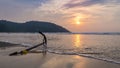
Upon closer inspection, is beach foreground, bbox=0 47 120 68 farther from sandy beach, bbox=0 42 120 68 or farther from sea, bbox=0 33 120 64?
sea, bbox=0 33 120 64

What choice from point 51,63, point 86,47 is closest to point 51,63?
point 51,63

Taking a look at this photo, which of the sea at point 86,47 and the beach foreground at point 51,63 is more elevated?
the beach foreground at point 51,63

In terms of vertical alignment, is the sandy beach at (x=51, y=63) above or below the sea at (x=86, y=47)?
above

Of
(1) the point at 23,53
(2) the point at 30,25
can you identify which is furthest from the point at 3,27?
(1) the point at 23,53

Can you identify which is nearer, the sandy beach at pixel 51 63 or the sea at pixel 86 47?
the sandy beach at pixel 51 63

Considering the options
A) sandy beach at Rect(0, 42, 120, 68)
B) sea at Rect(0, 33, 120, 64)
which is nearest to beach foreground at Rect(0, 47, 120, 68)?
sandy beach at Rect(0, 42, 120, 68)

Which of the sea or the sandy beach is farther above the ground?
the sandy beach

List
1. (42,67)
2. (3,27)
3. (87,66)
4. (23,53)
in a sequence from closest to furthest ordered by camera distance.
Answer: (42,67) → (87,66) → (23,53) → (3,27)

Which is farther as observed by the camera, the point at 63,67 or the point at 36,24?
the point at 36,24

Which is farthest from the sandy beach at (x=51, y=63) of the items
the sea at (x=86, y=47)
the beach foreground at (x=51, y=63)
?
the sea at (x=86, y=47)

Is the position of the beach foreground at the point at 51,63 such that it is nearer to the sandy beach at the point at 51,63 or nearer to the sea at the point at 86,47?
the sandy beach at the point at 51,63

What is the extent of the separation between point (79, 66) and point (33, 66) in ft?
7.83

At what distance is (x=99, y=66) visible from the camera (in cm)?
1246

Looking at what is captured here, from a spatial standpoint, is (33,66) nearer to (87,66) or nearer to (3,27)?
(87,66)
